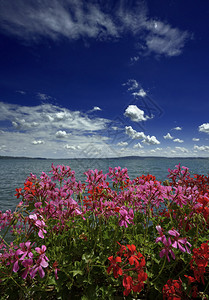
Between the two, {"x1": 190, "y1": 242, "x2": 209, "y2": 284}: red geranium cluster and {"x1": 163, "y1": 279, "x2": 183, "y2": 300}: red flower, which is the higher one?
{"x1": 190, "y1": 242, "x2": 209, "y2": 284}: red geranium cluster

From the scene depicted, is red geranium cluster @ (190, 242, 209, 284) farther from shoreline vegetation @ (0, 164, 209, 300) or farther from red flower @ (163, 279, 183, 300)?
red flower @ (163, 279, 183, 300)

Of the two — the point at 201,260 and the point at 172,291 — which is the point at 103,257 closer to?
the point at 172,291

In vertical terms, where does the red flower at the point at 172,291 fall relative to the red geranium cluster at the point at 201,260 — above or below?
below

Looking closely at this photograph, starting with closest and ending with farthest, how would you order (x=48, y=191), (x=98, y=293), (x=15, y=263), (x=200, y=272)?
(x=15, y=263) < (x=200, y=272) < (x=98, y=293) < (x=48, y=191)

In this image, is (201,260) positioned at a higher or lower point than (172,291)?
higher

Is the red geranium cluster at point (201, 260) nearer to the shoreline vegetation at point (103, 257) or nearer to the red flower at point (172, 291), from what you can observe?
the shoreline vegetation at point (103, 257)

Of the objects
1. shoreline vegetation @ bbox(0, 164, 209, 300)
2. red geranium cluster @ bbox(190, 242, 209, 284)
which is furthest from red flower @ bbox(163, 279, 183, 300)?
red geranium cluster @ bbox(190, 242, 209, 284)

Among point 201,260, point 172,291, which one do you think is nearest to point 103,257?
point 172,291

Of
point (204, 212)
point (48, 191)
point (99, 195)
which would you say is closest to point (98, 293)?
point (99, 195)

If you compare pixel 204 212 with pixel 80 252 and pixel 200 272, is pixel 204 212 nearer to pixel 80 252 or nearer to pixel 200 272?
pixel 200 272

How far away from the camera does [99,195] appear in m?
2.87

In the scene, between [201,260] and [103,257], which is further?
[103,257]

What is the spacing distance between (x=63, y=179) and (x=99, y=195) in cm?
103

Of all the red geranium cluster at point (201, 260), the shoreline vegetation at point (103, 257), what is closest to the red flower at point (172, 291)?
the shoreline vegetation at point (103, 257)
